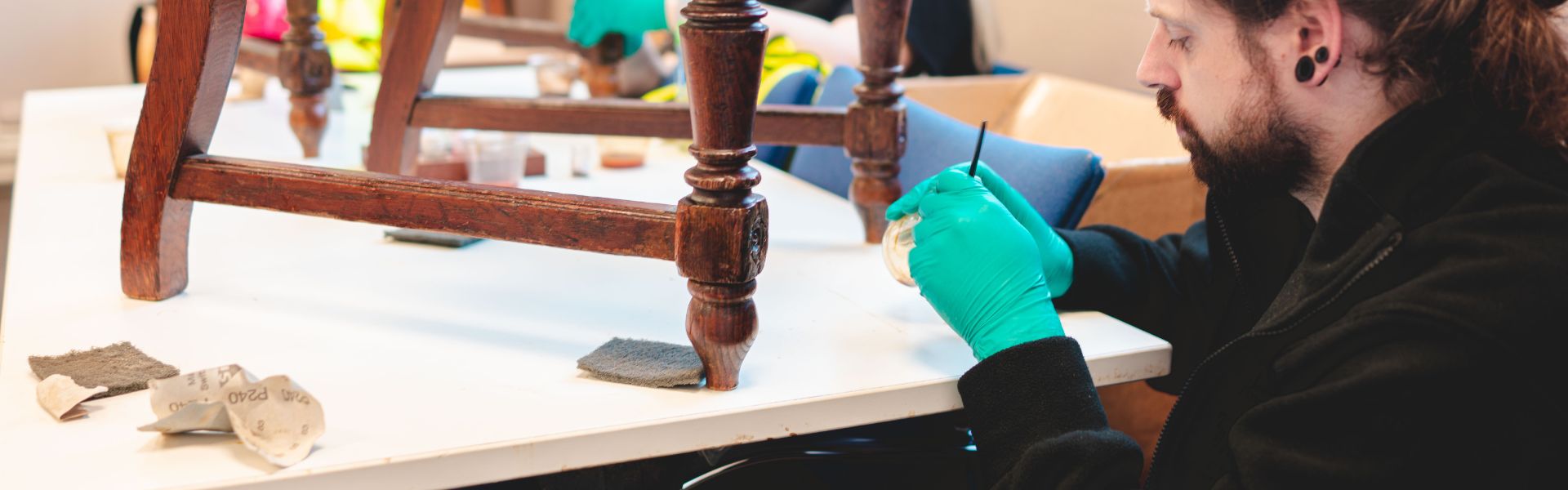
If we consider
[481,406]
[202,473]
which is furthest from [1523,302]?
[202,473]

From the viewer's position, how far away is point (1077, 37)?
3.27m

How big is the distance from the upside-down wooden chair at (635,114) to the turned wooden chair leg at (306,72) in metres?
0.32

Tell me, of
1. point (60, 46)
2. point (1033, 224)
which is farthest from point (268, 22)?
point (60, 46)

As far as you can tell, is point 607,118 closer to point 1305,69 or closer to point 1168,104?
point 1168,104

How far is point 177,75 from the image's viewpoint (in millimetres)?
1031

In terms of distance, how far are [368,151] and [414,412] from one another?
0.73 meters

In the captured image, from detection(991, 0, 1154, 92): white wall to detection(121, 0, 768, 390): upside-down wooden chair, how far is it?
216 centimetres

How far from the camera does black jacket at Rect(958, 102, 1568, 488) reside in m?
0.75

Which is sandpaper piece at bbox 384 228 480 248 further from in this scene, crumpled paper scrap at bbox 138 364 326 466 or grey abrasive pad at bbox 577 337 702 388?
crumpled paper scrap at bbox 138 364 326 466

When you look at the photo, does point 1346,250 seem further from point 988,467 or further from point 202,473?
point 202,473

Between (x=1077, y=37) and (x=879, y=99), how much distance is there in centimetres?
212

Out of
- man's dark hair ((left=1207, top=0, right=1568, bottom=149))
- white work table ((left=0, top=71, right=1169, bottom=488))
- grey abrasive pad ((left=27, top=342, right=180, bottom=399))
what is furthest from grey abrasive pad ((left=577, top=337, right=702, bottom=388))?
man's dark hair ((left=1207, top=0, right=1568, bottom=149))

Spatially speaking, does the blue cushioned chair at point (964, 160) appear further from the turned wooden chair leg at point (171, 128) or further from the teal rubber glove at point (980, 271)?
the turned wooden chair leg at point (171, 128)

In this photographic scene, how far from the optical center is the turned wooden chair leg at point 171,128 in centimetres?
102
